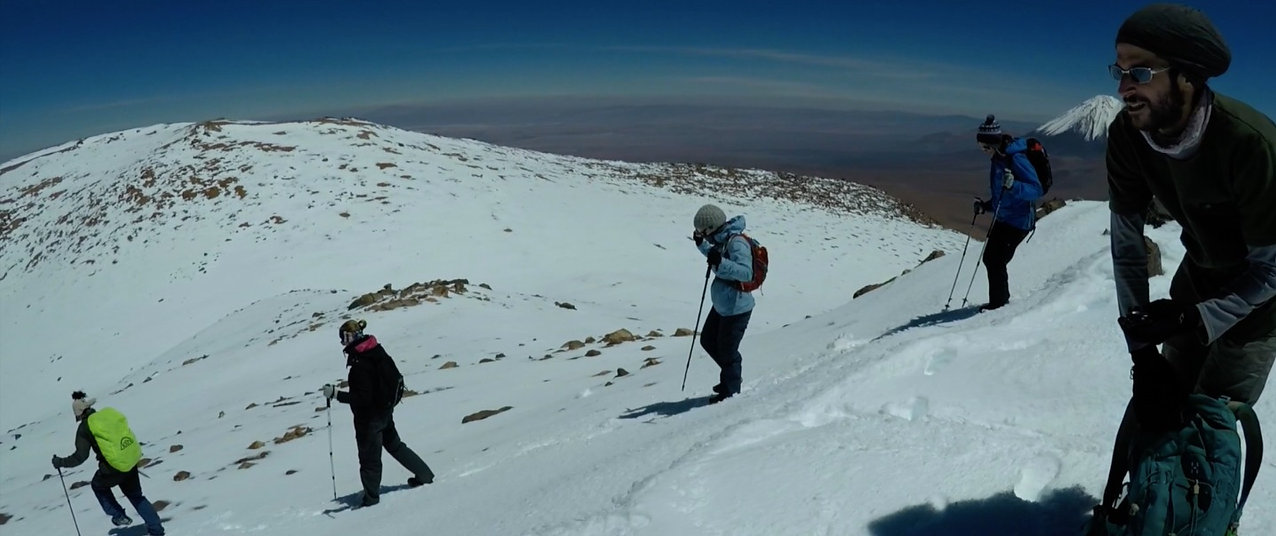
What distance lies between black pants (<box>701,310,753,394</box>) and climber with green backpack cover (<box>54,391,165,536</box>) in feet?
23.2

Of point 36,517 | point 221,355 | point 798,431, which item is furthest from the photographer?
point 221,355

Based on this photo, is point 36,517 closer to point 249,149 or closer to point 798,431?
point 798,431

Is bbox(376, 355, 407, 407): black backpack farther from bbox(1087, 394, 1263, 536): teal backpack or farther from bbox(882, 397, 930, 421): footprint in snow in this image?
bbox(1087, 394, 1263, 536): teal backpack

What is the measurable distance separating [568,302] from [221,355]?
9981 mm

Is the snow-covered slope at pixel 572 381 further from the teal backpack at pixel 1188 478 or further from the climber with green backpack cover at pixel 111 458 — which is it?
the teal backpack at pixel 1188 478

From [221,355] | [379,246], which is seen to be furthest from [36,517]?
[379,246]

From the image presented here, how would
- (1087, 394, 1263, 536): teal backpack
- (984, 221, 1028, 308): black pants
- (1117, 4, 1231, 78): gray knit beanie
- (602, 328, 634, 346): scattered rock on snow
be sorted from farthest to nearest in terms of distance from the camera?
(602, 328, 634, 346): scattered rock on snow → (984, 221, 1028, 308): black pants → (1087, 394, 1263, 536): teal backpack → (1117, 4, 1231, 78): gray knit beanie

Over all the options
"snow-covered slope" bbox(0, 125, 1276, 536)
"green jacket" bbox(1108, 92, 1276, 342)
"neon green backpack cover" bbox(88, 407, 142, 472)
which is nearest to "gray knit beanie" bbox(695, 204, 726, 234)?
"snow-covered slope" bbox(0, 125, 1276, 536)

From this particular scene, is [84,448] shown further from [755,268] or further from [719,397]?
[755,268]

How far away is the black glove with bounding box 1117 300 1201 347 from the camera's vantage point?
290 cm

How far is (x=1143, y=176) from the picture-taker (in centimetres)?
317

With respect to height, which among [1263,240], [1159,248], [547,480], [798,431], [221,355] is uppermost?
[1263,240]

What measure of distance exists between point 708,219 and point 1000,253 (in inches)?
150

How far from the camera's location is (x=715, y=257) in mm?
7688
